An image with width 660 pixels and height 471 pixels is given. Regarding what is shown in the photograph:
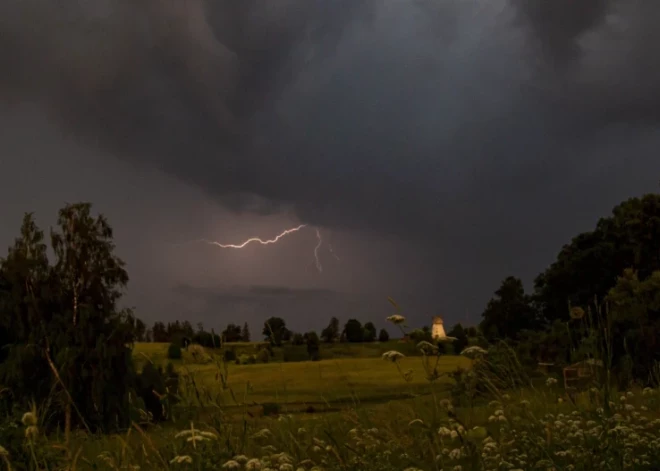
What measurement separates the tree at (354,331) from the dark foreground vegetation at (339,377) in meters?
0.08

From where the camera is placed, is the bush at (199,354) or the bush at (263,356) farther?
the bush at (263,356)

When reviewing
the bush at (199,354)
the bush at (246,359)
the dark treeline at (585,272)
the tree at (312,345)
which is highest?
the dark treeline at (585,272)

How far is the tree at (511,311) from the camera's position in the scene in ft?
133

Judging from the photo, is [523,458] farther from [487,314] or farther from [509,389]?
[487,314]

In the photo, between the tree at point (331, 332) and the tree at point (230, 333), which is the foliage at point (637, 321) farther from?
the tree at point (331, 332)

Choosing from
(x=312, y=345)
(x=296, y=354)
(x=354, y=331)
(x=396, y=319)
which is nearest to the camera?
(x=396, y=319)

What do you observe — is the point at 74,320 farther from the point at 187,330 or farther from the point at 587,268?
the point at 587,268

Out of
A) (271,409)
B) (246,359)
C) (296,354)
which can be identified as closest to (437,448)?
(271,409)

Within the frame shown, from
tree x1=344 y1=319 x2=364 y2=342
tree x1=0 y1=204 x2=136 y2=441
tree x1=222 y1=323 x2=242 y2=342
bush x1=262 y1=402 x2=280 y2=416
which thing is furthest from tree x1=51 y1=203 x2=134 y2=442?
tree x1=344 y1=319 x2=364 y2=342

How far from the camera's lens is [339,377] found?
7.18m

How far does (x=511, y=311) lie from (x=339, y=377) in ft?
117

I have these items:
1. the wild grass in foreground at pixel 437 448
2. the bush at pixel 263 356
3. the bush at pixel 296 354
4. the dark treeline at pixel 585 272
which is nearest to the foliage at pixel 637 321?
the dark treeline at pixel 585 272

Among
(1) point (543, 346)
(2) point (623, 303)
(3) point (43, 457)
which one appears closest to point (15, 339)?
(3) point (43, 457)

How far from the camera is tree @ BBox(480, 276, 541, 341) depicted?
40656 mm
